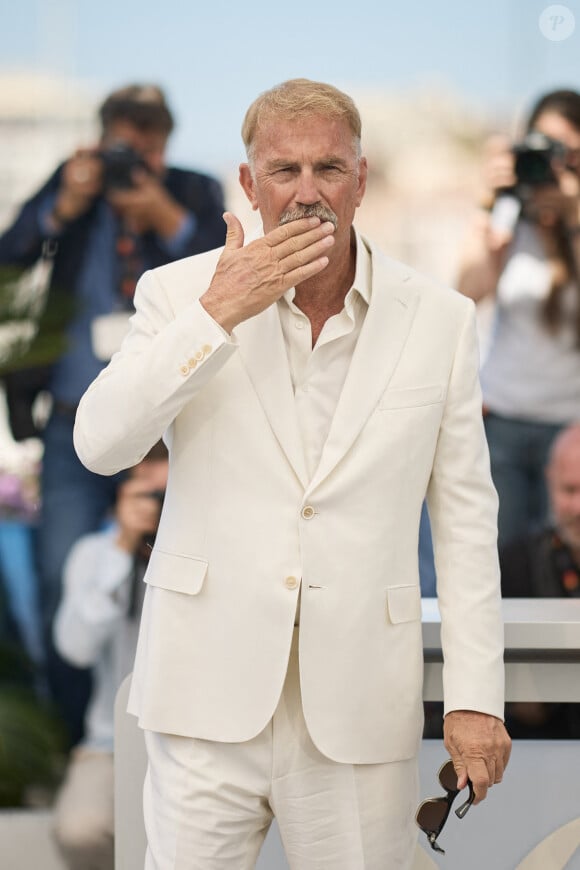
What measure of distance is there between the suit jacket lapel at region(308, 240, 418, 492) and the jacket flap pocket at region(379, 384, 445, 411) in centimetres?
1

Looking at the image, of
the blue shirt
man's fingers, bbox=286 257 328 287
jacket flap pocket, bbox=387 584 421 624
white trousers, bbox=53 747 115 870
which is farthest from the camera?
the blue shirt

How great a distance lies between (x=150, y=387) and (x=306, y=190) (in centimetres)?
30

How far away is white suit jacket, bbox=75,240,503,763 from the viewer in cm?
148

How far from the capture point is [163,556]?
4.98 ft

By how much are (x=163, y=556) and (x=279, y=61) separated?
9.70ft

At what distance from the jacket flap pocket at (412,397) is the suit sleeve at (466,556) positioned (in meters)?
0.03

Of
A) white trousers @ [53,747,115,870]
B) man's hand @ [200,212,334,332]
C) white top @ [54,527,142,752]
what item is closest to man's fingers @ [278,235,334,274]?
man's hand @ [200,212,334,332]

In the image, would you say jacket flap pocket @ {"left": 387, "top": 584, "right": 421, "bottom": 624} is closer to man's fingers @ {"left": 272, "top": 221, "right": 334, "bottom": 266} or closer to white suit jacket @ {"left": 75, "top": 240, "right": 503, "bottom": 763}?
white suit jacket @ {"left": 75, "top": 240, "right": 503, "bottom": 763}

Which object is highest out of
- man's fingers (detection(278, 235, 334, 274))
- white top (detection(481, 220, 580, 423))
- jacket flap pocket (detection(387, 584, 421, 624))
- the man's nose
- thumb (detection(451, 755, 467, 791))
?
the man's nose

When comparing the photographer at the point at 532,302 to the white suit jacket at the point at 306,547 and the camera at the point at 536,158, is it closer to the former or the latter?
the camera at the point at 536,158

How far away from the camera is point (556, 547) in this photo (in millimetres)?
3721

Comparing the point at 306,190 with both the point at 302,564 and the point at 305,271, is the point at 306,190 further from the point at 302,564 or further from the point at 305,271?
the point at 302,564

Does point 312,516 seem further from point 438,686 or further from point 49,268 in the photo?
point 49,268

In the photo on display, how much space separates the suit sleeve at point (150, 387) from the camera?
1396 millimetres
